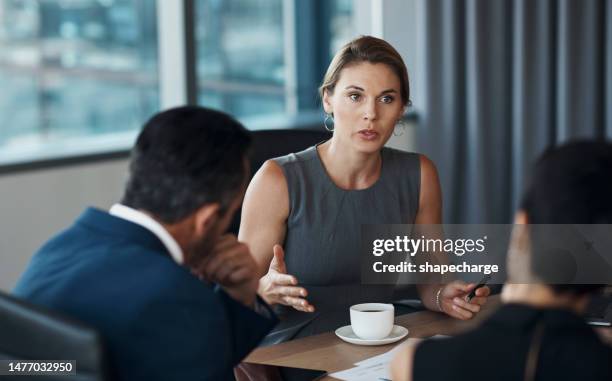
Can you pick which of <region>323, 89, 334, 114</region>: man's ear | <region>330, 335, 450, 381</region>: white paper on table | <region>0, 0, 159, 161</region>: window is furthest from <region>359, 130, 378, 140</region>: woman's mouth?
<region>0, 0, 159, 161</region>: window

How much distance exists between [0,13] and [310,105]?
1904 millimetres

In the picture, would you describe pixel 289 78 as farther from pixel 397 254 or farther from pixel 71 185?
pixel 397 254

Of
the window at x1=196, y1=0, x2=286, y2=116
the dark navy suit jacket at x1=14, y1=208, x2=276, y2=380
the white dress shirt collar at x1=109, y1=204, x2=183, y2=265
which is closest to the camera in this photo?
the dark navy suit jacket at x1=14, y1=208, x2=276, y2=380

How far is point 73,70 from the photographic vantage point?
4.04m

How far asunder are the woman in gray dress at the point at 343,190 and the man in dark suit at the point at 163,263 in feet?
2.53

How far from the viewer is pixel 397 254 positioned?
2504mm

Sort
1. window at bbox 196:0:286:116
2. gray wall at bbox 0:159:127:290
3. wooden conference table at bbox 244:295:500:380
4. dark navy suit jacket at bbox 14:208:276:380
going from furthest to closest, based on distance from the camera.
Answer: window at bbox 196:0:286:116
gray wall at bbox 0:159:127:290
wooden conference table at bbox 244:295:500:380
dark navy suit jacket at bbox 14:208:276:380

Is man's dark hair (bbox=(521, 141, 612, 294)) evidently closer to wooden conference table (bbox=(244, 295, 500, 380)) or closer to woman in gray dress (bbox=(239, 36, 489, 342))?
wooden conference table (bbox=(244, 295, 500, 380))

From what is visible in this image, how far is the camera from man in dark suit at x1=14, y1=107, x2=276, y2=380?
133 centimetres

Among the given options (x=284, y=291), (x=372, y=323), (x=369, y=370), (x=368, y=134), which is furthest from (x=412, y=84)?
(x=369, y=370)

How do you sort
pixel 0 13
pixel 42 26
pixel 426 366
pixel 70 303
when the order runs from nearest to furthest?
pixel 426 366, pixel 70 303, pixel 0 13, pixel 42 26

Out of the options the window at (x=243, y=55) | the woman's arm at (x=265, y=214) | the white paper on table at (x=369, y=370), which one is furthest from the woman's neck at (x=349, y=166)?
the window at (x=243, y=55)

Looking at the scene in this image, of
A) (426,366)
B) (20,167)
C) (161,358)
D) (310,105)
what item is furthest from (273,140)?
(310,105)

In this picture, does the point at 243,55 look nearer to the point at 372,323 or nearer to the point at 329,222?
the point at 329,222
